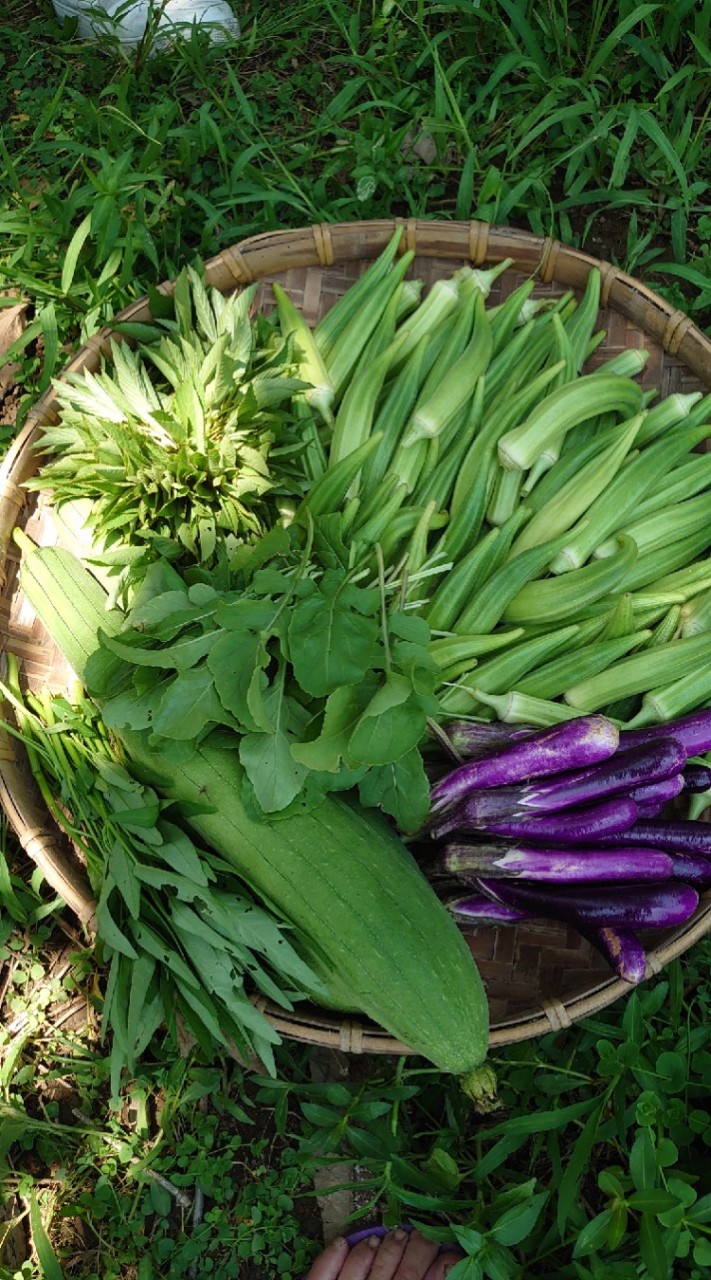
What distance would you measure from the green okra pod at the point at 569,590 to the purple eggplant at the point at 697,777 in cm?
50

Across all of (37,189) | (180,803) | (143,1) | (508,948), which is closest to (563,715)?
(508,948)

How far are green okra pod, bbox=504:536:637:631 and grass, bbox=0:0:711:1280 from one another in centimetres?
108

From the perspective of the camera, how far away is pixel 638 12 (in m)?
3.64

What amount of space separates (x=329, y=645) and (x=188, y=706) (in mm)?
356

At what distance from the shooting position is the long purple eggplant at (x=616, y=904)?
8.48ft

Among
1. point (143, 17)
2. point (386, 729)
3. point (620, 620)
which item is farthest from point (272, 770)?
point (143, 17)

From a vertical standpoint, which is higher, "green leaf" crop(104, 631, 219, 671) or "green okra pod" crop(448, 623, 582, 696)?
"green leaf" crop(104, 631, 219, 671)

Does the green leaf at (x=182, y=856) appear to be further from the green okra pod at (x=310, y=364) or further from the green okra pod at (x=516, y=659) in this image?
the green okra pod at (x=310, y=364)

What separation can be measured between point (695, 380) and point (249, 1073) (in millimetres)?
2426

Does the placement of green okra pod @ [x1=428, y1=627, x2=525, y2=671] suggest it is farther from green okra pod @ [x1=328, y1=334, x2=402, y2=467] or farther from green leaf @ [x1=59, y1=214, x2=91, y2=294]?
green leaf @ [x1=59, y1=214, x2=91, y2=294]

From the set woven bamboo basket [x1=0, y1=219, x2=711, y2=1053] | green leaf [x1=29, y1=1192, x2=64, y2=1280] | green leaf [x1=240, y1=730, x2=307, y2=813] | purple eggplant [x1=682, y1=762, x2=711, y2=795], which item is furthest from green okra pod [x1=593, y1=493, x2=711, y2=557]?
green leaf [x1=29, y1=1192, x2=64, y2=1280]

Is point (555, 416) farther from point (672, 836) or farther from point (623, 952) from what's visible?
point (623, 952)

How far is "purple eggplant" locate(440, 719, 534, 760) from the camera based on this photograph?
9.09ft

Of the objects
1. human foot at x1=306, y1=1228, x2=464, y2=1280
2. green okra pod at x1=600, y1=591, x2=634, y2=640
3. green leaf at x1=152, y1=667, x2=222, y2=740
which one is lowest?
human foot at x1=306, y1=1228, x2=464, y2=1280
